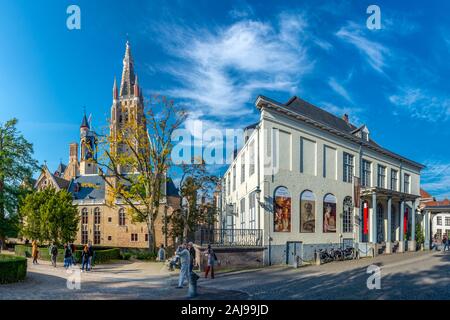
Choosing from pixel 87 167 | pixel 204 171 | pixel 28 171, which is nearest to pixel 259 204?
pixel 204 171

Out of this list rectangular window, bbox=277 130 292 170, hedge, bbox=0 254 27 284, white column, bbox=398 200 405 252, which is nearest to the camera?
hedge, bbox=0 254 27 284

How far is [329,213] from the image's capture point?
29.7 metres

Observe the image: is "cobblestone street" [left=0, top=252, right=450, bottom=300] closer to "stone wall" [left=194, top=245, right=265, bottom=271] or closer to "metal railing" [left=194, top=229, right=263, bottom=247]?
"stone wall" [left=194, top=245, right=265, bottom=271]

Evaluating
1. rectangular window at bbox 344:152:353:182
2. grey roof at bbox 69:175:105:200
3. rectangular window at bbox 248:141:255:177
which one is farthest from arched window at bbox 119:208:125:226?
rectangular window at bbox 344:152:353:182

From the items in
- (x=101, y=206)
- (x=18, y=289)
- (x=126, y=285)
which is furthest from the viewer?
(x=101, y=206)

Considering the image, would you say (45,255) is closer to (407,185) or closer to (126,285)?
(126,285)

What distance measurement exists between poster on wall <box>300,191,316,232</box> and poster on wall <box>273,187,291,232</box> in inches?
55.2

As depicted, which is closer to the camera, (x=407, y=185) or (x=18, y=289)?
(x=18, y=289)

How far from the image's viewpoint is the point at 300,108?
101 feet

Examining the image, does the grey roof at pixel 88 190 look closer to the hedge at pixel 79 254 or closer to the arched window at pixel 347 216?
the hedge at pixel 79 254

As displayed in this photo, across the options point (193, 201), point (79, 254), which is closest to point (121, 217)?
point (193, 201)

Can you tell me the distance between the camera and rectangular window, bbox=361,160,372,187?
34.5m

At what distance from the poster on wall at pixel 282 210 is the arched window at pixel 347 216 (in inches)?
273
